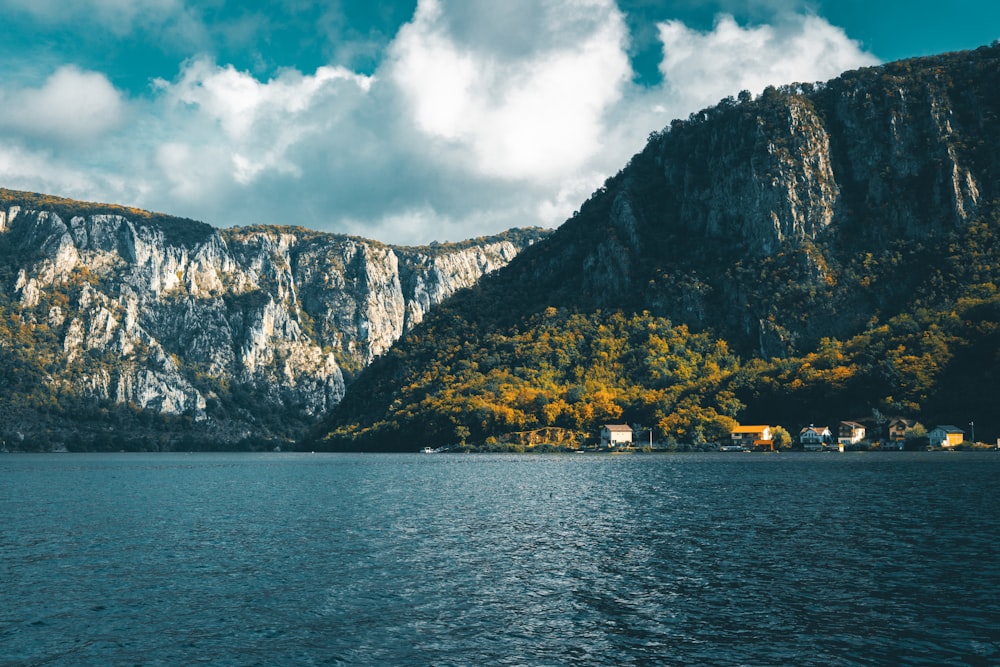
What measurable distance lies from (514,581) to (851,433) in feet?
561

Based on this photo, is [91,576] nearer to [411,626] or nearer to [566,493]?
[411,626]

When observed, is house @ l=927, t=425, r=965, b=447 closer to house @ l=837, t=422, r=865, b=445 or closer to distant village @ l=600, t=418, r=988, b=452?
distant village @ l=600, t=418, r=988, b=452

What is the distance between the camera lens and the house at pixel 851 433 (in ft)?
622

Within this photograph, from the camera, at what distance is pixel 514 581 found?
41875mm

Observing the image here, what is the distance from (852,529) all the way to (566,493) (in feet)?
124

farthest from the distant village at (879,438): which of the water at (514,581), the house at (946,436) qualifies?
the water at (514,581)

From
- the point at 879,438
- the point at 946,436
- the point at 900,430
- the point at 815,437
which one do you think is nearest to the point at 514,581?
the point at 946,436

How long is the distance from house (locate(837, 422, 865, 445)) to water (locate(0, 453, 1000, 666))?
4370 inches

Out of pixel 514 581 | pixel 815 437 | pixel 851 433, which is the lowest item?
pixel 514 581

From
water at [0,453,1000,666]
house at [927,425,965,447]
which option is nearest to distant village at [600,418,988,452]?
house at [927,425,965,447]

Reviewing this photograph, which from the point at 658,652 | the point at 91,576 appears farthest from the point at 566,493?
the point at 658,652

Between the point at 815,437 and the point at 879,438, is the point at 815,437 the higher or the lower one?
the higher one

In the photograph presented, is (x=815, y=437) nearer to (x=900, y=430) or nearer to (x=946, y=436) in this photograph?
(x=900, y=430)

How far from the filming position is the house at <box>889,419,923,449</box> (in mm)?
182812
